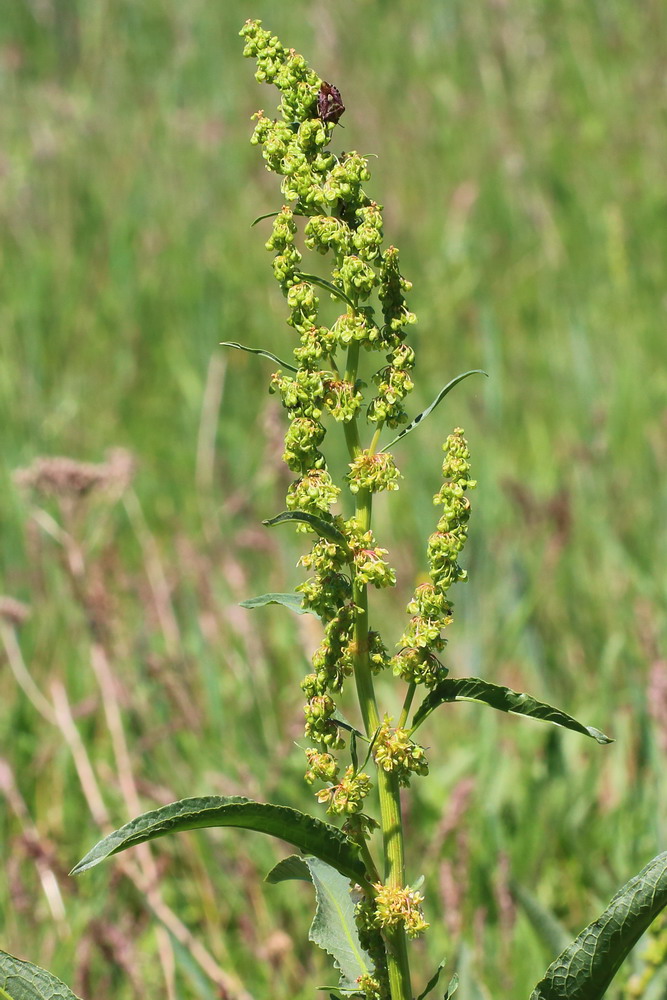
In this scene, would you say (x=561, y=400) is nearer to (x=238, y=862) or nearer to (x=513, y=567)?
(x=513, y=567)

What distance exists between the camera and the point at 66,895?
2.49 m

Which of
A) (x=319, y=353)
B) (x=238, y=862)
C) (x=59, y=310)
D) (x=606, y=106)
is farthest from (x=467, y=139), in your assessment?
(x=319, y=353)

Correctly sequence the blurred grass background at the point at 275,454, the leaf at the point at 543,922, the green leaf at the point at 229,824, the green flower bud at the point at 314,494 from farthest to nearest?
the blurred grass background at the point at 275,454, the leaf at the point at 543,922, the green flower bud at the point at 314,494, the green leaf at the point at 229,824

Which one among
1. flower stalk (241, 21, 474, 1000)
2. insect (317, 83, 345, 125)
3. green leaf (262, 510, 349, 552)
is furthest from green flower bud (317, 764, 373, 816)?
insect (317, 83, 345, 125)

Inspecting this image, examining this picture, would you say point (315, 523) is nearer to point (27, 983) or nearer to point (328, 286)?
point (328, 286)

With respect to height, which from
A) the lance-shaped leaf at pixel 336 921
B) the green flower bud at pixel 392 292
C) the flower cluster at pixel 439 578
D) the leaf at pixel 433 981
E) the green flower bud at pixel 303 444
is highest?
the green flower bud at pixel 392 292

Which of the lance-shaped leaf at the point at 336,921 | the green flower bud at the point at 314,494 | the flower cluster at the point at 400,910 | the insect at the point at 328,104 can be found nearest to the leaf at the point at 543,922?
the lance-shaped leaf at the point at 336,921

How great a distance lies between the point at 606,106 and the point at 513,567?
4.51 metres

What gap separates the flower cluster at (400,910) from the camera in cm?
117

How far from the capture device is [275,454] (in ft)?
9.73

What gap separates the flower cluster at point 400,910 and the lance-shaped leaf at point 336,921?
3.7 inches

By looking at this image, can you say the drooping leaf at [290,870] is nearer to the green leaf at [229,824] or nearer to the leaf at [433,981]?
the green leaf at [229,824]

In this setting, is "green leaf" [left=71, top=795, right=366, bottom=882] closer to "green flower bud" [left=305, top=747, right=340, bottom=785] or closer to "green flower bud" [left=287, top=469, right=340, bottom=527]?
"green flower bud" [left=305, top=747, right=340, bottom=785]

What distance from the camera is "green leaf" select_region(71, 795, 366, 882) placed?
1.07 meters
